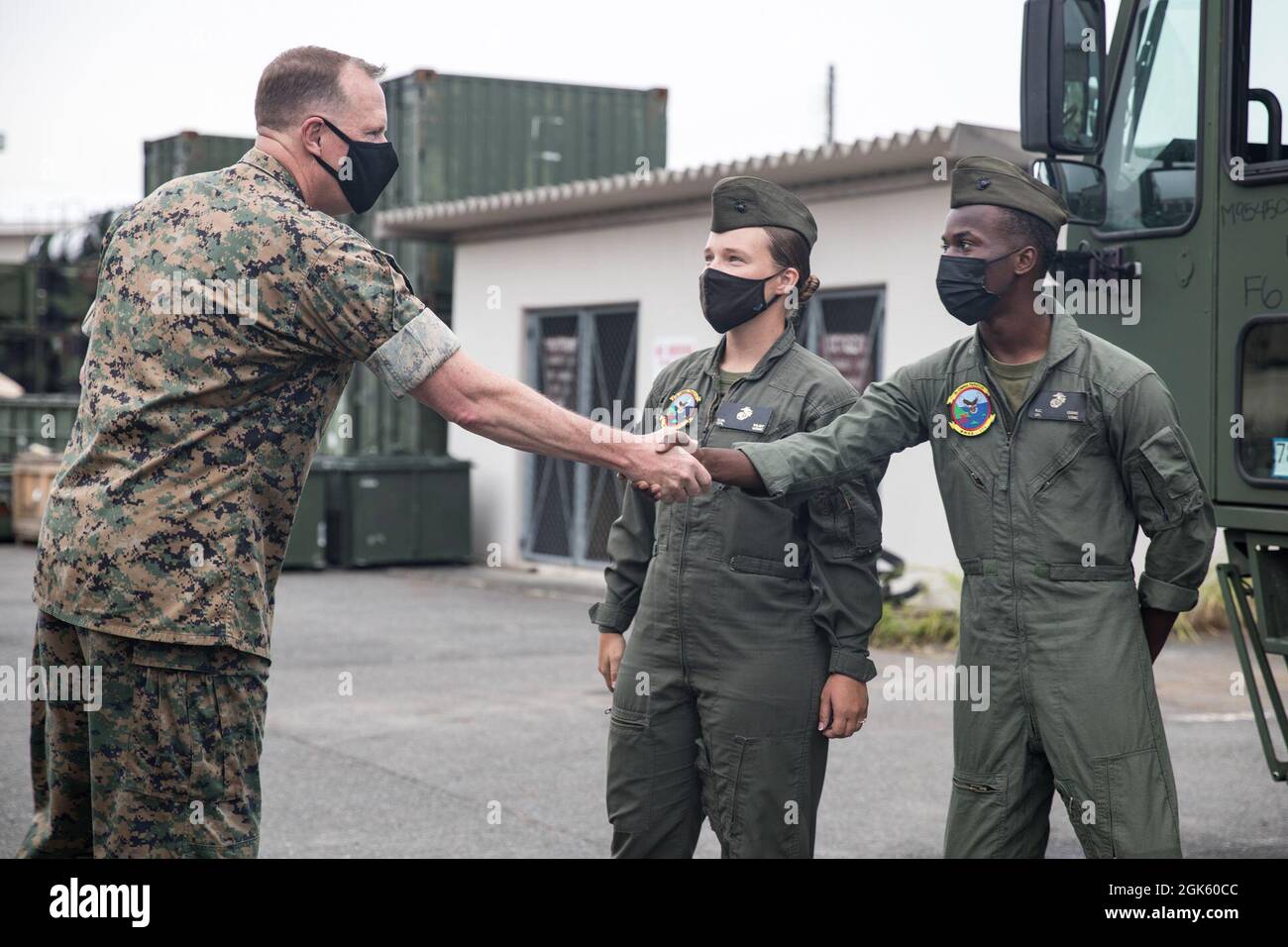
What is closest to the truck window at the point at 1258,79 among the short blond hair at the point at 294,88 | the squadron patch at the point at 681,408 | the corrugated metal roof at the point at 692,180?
the squadron patch at the point at 681,408

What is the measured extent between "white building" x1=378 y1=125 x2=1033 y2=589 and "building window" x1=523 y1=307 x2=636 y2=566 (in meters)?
0.02

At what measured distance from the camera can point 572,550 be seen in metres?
16.1

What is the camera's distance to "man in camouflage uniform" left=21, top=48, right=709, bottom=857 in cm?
319

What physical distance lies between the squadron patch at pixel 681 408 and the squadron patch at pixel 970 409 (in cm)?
67

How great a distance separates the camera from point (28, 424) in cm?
2062

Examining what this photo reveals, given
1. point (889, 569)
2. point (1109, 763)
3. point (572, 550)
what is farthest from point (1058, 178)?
point (572, 550)

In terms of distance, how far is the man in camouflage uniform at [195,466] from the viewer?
319cm

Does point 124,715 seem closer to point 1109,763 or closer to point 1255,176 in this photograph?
point 1109,763

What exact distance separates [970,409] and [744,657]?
0.79 meters

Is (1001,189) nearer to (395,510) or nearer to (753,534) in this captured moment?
(753,534)

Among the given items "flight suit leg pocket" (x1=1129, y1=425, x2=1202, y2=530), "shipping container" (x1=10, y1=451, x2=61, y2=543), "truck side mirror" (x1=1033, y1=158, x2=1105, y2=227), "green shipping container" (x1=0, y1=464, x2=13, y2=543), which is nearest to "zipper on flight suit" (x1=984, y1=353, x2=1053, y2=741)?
"flight suit leg pocket" (x1=1129, y1=425, x2=1202, y2=530)

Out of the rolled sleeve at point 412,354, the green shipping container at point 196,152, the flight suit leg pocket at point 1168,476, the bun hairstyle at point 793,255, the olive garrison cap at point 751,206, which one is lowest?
the flight suit leg pocket at point 1168,476

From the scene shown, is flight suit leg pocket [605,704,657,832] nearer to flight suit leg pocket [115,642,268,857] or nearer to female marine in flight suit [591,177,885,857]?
female marine in flight suit [591,177,885,857]

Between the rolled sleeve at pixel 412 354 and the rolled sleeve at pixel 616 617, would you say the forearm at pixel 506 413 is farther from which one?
the rolled sleeve at pixel 616 617
